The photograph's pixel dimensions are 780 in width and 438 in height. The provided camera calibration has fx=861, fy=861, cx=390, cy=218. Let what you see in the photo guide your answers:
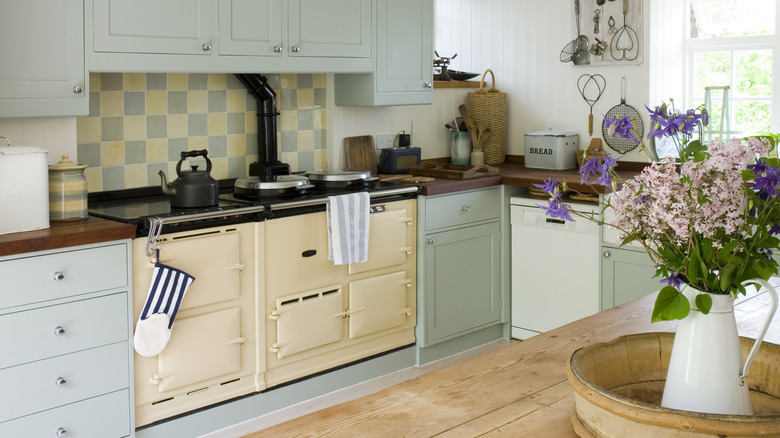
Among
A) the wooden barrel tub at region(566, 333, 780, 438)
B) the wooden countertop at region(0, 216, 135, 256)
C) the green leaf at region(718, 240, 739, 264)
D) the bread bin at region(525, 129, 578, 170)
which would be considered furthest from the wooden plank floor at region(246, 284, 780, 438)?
the bread bin at region(525, 129, 578, 170)

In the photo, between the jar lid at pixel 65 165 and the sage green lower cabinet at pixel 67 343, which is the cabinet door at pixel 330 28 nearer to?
the jar lid at pixel 65 165

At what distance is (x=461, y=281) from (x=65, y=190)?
6.99 feet

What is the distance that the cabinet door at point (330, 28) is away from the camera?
391cm

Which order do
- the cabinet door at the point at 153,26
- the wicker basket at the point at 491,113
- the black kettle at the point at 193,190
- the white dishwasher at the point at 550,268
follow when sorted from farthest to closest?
the wicker basket at the point at 491,113
the white dishwasher at the point at 550,268
the black kettle at the point at 193,190
the cabinet door at the point at 153,26

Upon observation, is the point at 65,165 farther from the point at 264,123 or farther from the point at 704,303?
the point at 704,303

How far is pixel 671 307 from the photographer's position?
4.16 feet

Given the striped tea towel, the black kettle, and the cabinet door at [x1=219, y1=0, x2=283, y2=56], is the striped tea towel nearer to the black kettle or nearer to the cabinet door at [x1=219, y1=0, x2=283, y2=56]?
the black kettle

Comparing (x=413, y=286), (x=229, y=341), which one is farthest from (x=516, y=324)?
(x=229, y=341)

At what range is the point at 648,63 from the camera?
469 centimetres

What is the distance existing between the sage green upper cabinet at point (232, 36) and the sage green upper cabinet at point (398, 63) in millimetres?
89

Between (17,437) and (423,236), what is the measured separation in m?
2.08

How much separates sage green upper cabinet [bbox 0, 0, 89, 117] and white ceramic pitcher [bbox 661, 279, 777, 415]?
2.56 m

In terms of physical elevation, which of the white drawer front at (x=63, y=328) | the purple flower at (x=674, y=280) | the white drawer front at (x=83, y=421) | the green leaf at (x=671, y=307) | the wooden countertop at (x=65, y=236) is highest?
the purple flower at (x=674, y=280)

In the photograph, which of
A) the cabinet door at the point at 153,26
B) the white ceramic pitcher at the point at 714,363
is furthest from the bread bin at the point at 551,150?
the white ceramic pitcher at the point at 714,363
